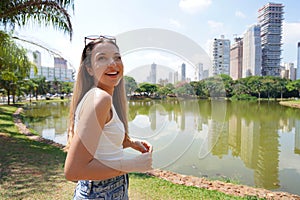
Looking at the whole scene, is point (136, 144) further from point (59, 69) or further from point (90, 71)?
point (59, 69)

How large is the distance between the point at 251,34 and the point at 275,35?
13.9 metres

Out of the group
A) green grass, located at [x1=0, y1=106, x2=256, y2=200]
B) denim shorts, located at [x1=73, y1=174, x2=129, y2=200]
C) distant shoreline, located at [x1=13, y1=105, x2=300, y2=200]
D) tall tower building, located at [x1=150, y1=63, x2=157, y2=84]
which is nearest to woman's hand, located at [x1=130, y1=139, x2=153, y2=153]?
denim shorts, located at [x1=73, y1=174, x2=129, y2=200]

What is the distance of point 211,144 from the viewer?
1271 millimetres

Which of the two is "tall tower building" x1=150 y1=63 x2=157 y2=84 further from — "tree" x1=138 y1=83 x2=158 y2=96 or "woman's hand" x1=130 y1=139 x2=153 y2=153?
"woman's hand" x1=130 y1=139 x2=153 y2=153

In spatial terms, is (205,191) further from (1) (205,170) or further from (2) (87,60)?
(2) (87,60)

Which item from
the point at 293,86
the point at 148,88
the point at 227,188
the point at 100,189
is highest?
the point at 293,86

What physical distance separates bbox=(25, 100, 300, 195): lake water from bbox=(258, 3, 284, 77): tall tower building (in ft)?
146

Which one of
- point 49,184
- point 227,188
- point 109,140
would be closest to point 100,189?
point 109,140

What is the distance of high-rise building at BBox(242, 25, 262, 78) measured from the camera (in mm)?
43366

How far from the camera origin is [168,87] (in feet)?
3.61

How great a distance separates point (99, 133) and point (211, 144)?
0.78 m

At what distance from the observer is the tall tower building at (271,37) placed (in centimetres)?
4972

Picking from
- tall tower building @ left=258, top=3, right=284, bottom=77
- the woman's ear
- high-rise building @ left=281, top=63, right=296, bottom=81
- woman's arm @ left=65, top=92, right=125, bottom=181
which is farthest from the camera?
high-rise building @ left=281, top=63, right=296, bottom=81

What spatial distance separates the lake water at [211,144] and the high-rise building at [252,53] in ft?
117
